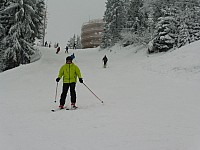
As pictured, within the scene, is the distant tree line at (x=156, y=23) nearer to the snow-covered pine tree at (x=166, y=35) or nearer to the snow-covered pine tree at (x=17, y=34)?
the snow-covered pine tree at (x=166, y=35)

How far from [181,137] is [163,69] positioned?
15896 mm

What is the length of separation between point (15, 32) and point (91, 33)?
77.0 m

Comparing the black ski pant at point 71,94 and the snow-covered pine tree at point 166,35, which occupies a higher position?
the snow-covered pine tree at point 166,35

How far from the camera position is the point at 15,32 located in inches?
1070

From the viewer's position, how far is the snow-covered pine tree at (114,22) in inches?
1993

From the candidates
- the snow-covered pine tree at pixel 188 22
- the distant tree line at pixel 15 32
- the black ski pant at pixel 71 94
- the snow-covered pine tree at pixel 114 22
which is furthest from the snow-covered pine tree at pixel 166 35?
the black ski pant at pixel 71 94

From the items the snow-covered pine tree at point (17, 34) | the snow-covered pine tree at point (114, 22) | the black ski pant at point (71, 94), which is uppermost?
A: the snow-covered pine tree at point (114, 22)

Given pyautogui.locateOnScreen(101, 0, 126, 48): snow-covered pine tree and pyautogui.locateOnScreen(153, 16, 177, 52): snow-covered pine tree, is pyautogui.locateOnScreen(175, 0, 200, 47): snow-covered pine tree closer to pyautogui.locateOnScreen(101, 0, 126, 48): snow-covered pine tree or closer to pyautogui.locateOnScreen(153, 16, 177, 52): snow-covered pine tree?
pyautogui.locateOnScreen(153, 16, 177, 52): snow-covered pine tree

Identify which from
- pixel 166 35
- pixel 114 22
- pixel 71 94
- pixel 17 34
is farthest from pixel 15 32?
pixel 114 22

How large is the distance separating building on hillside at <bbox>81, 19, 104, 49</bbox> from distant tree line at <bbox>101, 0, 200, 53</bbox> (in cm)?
4658

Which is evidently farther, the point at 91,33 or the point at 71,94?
the point at 91,33

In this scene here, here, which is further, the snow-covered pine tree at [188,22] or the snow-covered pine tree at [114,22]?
the snow-covered pine tree at [114,22]

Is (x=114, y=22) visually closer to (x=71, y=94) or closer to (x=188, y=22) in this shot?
(x=188, y=22)

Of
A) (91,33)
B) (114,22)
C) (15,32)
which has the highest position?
(91,33)
